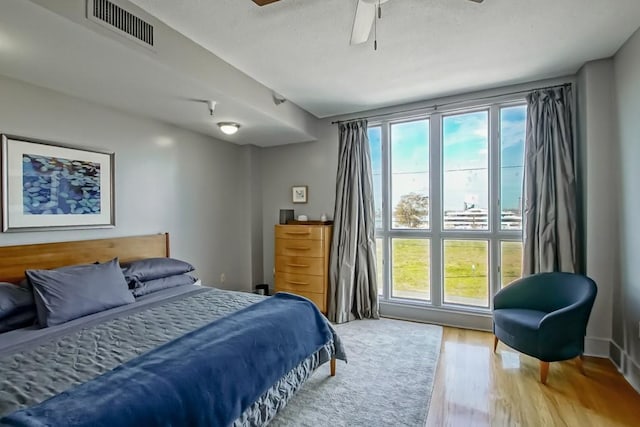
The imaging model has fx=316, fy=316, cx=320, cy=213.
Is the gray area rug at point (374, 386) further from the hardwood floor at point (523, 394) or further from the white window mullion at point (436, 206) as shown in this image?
the white window mullion at point (436, 206)

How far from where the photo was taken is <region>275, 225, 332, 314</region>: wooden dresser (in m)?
3.97

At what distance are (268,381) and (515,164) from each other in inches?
128

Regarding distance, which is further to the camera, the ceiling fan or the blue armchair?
the blue armchair

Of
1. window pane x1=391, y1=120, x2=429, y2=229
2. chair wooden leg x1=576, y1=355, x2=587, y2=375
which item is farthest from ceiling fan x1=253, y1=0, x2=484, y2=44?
chair wooden leg x1=576, y1=355, x2=587, y2=375

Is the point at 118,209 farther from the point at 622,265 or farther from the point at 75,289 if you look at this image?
the point at 622,265

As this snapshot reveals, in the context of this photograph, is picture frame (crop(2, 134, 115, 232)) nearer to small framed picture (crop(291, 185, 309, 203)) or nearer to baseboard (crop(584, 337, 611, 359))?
small framed picture (crop(291, 185, 309, 203))

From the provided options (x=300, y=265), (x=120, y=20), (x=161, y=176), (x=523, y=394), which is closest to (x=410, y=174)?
(x=300, y=265)

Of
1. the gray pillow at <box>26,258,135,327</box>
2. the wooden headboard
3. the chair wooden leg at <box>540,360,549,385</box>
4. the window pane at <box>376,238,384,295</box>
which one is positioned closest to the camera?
the gray pillow at <box>26,258,135,327</box>

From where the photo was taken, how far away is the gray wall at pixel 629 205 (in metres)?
2.38

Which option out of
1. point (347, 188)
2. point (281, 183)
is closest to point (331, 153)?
point (347, 188)

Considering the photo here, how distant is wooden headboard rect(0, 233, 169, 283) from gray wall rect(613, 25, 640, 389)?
13.9ft

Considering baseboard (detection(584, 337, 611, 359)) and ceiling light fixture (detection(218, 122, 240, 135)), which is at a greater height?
ceiling light fixture (detection(218, 122, 240, 135))

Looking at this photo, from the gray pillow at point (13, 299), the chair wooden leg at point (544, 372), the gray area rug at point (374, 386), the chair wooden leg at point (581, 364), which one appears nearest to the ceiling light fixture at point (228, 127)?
the gray pillow at point (13, 299)

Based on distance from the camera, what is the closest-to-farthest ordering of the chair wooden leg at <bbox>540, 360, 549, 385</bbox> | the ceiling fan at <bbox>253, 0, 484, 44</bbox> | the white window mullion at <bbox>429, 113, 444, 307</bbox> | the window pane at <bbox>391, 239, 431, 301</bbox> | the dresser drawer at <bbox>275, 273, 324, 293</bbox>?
the ceiling fan at <bbox>253, 0, 484, 44</bbox>
the chair wooden leg at <bbox>540, 360, 549, 385</bbox>
the white window mullion at <bbox>429, 113, 444, 307</bbox>
the window pane at <bbox>391, 239, 431, 301</bbox>
the dresser drawer at <bbox>275, 273, 324, 293</bbox>
